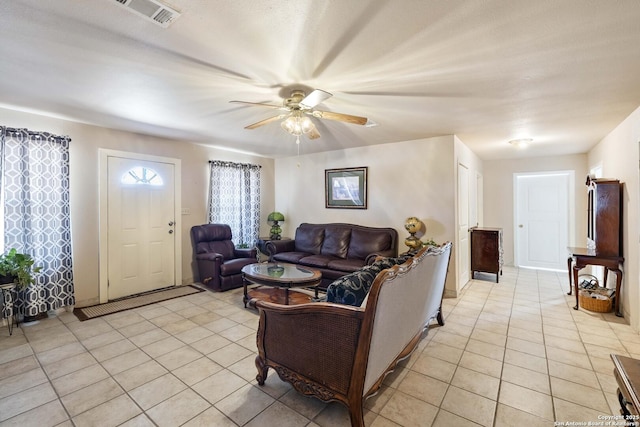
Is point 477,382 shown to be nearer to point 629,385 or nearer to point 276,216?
point 629,385

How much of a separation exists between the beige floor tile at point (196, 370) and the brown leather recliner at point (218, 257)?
1.96m

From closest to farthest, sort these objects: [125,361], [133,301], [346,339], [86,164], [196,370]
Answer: [346,339] < [196,370] < [125,361] < [86,164] < [133,301]

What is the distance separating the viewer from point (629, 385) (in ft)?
3.95

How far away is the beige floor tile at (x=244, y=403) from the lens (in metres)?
1.85

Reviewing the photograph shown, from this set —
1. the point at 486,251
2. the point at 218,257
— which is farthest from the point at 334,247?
the point at 486,251

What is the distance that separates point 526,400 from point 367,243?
113 inches

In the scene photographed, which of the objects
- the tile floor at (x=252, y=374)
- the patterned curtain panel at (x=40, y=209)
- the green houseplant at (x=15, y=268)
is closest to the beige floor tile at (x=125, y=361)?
the tile floor at (x=252, y=374)

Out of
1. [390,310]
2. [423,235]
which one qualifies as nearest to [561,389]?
[390,310]

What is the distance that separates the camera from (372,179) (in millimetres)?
4988

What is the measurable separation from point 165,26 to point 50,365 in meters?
2.86

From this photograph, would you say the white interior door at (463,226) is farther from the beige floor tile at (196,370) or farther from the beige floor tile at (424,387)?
the beige floor tile at (196,370)

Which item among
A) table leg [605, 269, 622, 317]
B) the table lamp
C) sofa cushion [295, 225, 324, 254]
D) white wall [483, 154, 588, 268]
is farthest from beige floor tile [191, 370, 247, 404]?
white wall [483, 154, 588, 268]

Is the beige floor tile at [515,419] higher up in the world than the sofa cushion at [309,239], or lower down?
lower down

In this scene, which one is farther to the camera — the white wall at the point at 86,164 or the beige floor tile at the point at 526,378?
the white wall at the point at 86,164
